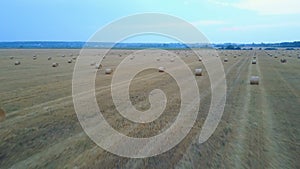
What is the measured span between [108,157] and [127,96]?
7.29m

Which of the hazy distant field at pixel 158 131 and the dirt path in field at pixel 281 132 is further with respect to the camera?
the dirt path in field at pixel 281 132

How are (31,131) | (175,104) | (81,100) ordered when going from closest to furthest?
1. (31,131)
2. (175,104)
3. (81,100)

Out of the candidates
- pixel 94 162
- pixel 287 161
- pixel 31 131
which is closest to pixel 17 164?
pixel 94 162

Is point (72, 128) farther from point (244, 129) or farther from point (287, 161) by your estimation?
point (287, 161)

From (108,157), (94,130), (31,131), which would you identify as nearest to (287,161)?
(108,157)

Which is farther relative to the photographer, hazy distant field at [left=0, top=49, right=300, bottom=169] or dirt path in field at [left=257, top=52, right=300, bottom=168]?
dirt path in field at [left=257, top=52, right=300, bottom=168]

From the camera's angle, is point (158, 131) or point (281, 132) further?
point (158, 131)

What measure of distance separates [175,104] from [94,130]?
4383mm

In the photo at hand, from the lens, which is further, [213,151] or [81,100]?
[81,100]

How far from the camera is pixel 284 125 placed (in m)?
9.32

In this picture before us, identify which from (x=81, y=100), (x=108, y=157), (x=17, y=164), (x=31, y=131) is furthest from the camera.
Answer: (x=81, y=100)

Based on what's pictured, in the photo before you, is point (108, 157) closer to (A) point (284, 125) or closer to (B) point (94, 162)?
(B) point (94, 162)

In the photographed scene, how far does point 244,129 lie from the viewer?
8922mm

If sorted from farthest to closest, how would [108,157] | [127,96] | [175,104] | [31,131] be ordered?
[127,96] < [175,104] < [31,131] < [108,157]
